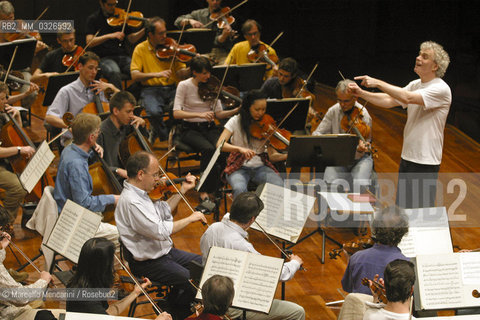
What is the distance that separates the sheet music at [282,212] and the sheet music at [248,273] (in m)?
0.79

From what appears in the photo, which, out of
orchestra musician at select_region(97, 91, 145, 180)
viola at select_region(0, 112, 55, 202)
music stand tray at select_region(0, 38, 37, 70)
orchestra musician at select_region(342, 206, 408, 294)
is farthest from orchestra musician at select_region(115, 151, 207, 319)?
music stand tray at select_region(0, 38, 37, 70)

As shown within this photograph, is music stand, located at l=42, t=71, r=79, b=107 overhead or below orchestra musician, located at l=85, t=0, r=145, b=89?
below

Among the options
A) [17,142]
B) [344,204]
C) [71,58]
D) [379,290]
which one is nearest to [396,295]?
[379,290]

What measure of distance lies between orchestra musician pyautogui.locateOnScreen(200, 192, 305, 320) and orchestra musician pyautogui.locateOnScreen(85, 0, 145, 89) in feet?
11.5

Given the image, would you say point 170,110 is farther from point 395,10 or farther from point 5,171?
point 395,10

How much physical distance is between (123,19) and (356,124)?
119 inches

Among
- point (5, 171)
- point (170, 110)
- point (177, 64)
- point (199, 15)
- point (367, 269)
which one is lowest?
point (367, 269)

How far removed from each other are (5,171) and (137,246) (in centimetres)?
167

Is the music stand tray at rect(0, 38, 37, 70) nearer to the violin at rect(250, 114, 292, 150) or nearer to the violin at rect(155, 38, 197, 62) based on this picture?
the violin at rect(155, 38, 197, 62)

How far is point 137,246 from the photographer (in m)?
3.49

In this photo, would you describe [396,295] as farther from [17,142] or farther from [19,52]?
[19,52]

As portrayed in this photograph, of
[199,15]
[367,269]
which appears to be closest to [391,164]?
[199,15]

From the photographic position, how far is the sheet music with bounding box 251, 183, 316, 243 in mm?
3777

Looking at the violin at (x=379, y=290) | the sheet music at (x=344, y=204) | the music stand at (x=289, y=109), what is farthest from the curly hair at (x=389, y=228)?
the music stand at (x=289, y=109)
